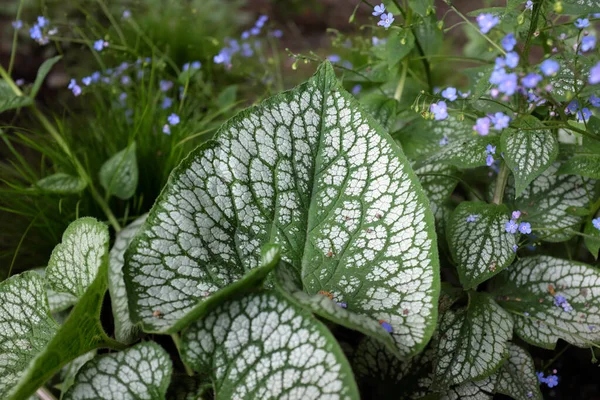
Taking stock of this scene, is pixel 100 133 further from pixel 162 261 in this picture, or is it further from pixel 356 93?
pixel 162 261

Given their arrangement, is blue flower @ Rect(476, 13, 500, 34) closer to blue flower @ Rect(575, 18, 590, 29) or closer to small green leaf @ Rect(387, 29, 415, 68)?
blue flower @ Rect(575, 18, 590, 29)

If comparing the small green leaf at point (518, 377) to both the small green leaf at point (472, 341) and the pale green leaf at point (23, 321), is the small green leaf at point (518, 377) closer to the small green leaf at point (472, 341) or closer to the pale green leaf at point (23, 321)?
the small green leaf at point (472, 341)

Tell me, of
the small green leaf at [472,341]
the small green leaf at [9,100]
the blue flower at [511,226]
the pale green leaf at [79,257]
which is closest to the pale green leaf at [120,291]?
the pale green leaf at [79,257]

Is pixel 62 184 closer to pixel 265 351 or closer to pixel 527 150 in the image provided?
pixel 265 351

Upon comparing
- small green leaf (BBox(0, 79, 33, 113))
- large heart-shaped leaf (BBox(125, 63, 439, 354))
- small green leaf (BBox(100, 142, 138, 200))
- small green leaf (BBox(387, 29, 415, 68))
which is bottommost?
large heart-shaped leaf (BBox(125, 63, 439, 354))

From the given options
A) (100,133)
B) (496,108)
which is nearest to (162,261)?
(496,108)

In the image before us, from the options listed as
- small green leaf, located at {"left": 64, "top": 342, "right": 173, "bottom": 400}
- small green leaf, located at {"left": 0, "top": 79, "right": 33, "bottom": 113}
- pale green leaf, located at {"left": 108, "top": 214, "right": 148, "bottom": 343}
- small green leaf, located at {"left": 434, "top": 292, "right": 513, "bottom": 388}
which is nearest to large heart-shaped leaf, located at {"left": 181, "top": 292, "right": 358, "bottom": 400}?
small green leaf, located at {"left": 64, "top": 342, "right": 173, "bottom": 400}

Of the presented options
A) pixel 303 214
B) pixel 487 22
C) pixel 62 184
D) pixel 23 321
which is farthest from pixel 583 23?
pixel 62 184
